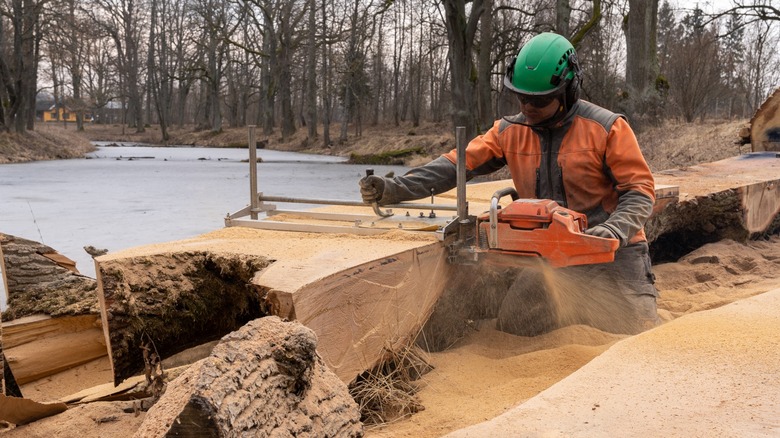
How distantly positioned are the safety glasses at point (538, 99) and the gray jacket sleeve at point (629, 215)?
67cm

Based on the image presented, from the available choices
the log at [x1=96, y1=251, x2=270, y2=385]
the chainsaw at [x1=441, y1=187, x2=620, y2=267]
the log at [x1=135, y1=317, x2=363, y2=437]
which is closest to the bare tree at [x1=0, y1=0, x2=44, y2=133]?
the log at [x1=96, y1=251, x2=270, y2=385]

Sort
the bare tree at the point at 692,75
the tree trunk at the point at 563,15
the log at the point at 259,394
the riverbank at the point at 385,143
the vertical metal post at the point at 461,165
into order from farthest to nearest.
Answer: the bare tree at the point at 692,75
the tree trunk at the point at 563,15
the riverbank at the point at 385,143
the vertical metal post at the point at 461,165
the log at the point at 259,394

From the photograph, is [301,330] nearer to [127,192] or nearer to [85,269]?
[85,269]

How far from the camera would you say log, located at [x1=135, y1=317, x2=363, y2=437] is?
165cm

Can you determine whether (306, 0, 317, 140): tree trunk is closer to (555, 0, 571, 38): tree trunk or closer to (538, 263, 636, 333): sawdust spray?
(555, 0, 571, 38): tree trunk

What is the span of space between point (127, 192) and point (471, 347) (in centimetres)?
696

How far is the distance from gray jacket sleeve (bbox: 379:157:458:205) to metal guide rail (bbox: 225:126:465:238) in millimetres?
64

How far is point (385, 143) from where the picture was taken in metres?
25.1

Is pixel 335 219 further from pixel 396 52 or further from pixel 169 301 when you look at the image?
pixel 396 52

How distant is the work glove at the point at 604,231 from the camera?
10.6 ft

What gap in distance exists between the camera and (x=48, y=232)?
19.2 ft

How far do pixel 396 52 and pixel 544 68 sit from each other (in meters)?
35.0

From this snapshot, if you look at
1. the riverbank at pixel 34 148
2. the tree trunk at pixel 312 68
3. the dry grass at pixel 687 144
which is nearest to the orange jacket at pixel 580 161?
the dry grass at pixel 687 144

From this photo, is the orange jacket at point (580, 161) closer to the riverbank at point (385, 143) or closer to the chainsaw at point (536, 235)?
the chainsaw at point (536, 235)
